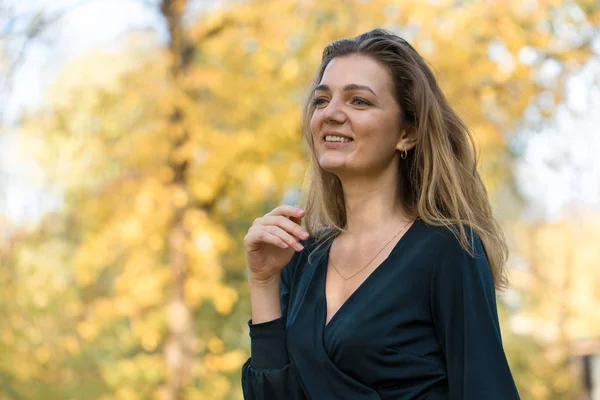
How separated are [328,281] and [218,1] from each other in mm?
4719

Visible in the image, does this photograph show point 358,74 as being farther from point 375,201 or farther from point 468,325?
point 468,325

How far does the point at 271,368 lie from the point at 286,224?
345 millimetres

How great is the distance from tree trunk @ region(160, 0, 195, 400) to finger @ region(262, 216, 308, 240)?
4073mm

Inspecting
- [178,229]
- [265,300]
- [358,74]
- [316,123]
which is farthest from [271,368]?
[178,229]

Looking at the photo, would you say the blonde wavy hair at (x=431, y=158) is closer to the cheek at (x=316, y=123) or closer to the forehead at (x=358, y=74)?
the forehead at (x=358, y=74)

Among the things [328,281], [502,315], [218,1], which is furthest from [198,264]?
[502,315]

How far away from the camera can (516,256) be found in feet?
39.9

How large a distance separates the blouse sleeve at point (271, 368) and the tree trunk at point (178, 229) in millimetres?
4066

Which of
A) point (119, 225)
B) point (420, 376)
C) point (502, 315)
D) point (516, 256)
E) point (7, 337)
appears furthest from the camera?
point (516, 256)

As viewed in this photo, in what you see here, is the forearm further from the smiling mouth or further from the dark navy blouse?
the smiling mouth

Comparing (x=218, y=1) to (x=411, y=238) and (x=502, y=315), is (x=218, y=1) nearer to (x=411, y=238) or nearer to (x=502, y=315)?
(x=411, y=238)

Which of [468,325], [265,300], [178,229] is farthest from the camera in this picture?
[178,229]

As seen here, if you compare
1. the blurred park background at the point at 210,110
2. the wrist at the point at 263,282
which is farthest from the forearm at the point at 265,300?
the blurred park background at the point at 210,110

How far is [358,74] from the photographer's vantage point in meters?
1.93
